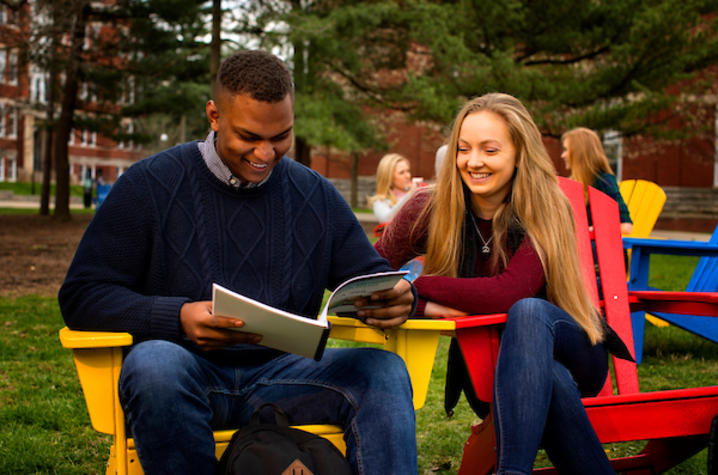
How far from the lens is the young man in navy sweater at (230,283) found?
1860 mm

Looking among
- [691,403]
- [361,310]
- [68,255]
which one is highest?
[361,310]

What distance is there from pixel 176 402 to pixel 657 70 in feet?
48.4

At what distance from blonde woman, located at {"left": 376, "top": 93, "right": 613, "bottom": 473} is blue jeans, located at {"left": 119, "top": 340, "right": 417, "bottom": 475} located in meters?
0.37

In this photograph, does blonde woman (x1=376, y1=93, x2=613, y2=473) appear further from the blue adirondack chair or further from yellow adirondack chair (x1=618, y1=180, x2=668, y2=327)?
yellow adirondack chair (x1=618, y1=180, x2=668, y2=327)

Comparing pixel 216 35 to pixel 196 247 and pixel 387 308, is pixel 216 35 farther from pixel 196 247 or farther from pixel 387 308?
pixel 387 308

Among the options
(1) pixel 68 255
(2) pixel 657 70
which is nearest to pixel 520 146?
(1) pixel 68 255

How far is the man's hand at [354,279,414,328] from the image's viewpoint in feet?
6.91

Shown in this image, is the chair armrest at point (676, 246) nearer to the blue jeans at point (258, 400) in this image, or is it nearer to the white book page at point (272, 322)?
the blue jeans at point (258, 400)

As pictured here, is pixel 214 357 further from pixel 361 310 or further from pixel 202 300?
pixel 361 310

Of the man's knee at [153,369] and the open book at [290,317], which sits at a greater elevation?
the open book at [290,317]

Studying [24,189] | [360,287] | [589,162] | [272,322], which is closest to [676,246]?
[589,162]

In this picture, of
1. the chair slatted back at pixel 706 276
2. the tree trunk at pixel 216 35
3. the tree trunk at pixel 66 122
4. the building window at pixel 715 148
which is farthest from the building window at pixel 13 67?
the building window at pixel 715 148

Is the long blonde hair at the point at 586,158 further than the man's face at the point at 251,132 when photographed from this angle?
Yes

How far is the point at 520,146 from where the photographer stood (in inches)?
107
